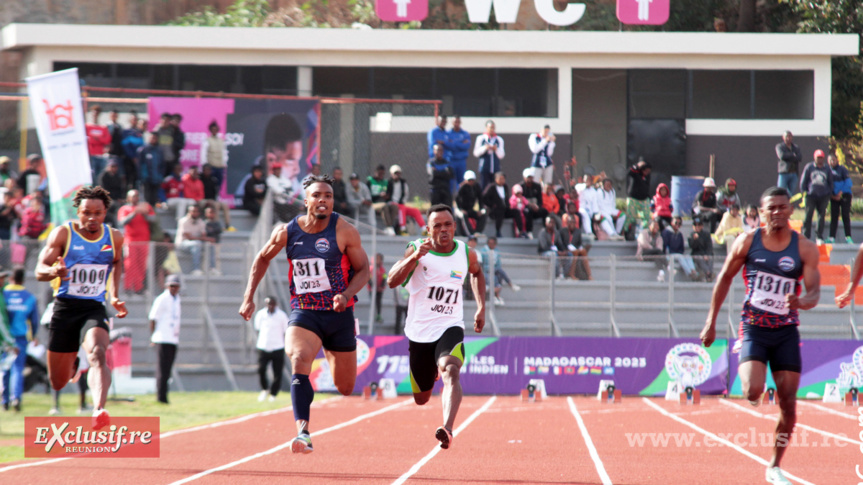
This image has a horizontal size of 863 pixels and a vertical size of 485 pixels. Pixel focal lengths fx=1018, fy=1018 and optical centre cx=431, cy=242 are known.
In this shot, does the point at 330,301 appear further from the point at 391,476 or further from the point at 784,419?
the point at 784,419

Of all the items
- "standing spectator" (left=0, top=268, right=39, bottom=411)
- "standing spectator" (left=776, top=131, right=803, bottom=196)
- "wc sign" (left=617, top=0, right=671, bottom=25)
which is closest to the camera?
"standing spectator" (left=0, top=268, right=39, bottom=411)

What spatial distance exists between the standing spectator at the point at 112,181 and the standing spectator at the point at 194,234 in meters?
1.36

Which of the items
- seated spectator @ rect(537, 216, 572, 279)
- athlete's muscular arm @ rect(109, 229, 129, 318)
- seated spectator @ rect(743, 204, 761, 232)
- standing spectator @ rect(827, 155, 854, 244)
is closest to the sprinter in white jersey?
athlete's muscular arm @ rect(109, 229, 129, 318)

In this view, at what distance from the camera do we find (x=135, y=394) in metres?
19.2

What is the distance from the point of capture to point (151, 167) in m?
22.1

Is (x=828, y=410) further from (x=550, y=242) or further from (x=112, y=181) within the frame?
(x=112, y=181)

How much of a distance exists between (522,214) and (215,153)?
7.27 meters

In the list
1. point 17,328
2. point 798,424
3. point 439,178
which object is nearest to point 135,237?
point 17,328

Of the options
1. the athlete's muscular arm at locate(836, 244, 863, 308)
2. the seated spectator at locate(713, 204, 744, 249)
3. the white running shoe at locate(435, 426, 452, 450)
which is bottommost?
the white running shoe at locate(435, 426, 452, 450)

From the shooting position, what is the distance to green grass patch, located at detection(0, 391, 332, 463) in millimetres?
14594

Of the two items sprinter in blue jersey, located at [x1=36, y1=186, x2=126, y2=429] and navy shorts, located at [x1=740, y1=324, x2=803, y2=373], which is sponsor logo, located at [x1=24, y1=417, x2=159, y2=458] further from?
navy shorts, located at [x1=740, y1=324, x2=803, y2=373]

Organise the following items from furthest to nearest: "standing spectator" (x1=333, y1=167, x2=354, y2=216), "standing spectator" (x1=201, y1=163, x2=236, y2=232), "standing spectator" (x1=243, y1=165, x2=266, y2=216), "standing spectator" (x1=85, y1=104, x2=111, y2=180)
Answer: "standing spectator" (x1=243, y1=165, x2=266, y2=216), "standing spectator" (x1=201, y1=163, x2=236, y2=232), "standing spectator" (x1=333, y1=167, x2=354, y2=216), "standing spectator" (x1=85, y1=104, x2=111, y2=180)

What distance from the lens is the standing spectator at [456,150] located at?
23.8m

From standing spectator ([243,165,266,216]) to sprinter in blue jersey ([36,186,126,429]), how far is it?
12.5m
